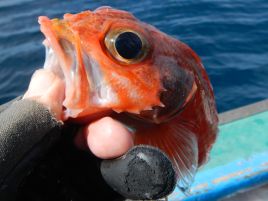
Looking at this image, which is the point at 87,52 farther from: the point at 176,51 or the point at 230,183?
the point at 230,183

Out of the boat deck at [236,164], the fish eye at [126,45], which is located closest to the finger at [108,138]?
the fish eye at [126,45]

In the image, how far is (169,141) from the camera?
6.25ft

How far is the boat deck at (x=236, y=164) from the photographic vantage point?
3355 mm

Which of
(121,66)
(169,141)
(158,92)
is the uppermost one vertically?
(121,66)

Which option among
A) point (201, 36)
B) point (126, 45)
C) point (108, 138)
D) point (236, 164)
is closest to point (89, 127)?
point (108, 138)

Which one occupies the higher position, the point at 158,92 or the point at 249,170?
the point at 158,92

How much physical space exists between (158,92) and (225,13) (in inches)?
287

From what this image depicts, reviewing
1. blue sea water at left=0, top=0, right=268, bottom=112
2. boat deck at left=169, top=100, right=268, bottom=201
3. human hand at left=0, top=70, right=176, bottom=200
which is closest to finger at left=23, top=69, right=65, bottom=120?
human hand at left=0, top=70, right=176, bottom=200

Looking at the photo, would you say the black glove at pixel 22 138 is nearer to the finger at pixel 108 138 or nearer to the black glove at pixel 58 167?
the black glove at pixel 58 167

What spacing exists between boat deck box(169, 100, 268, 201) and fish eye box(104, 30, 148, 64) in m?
1.80

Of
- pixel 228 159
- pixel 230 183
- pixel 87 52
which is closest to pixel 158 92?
pixel 87 52

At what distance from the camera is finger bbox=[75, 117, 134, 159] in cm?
158

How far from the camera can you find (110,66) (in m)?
1.68

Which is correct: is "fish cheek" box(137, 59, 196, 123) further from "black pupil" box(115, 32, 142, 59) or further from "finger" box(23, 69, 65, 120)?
Result: "finger" box(23, 69, 65, 120)
